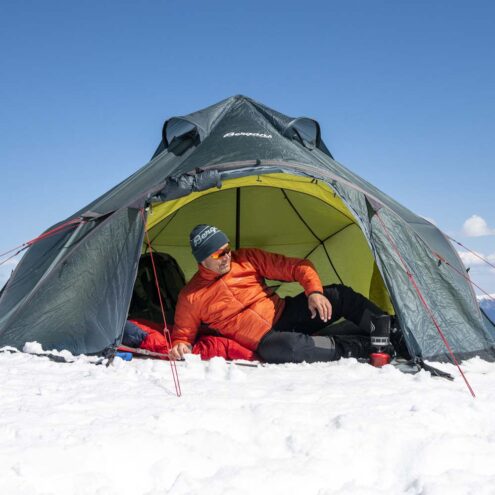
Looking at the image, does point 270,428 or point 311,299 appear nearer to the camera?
point 270,428

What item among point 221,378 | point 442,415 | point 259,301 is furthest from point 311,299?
point 442,415

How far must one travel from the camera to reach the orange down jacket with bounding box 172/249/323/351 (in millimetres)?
4883

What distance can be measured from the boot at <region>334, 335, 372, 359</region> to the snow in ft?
1.83

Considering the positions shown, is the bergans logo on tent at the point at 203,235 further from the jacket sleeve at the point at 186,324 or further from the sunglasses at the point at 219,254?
the jacket sleeve at the point at 186,324

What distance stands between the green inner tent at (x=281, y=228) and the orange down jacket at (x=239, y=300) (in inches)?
65.5

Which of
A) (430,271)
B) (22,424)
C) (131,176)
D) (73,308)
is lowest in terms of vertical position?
(22,424)

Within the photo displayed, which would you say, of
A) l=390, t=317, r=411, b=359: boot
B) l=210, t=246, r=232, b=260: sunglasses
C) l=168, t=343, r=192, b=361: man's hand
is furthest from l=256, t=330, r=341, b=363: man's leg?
l=210, t=246, r=232, b=260: sunglasses

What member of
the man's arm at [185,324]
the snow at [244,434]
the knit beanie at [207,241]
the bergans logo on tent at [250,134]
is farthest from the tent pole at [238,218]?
the snow at [244,434]

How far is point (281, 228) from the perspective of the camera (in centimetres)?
723

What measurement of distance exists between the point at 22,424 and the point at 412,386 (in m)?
2.23

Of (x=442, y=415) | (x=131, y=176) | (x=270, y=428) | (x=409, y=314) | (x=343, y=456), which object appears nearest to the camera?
(x=343, y=456)

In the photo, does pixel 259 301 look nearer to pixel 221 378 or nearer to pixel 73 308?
pixel 221 378

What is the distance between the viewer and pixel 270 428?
2979 millimetres

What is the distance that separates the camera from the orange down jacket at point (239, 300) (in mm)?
4883
